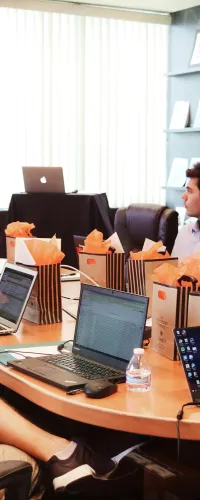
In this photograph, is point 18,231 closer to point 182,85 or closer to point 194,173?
point 194,173

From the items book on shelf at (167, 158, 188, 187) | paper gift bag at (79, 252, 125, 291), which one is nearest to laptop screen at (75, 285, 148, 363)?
paper gift bag at (79, 252, 125, 291)

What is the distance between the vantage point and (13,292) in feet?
9.45

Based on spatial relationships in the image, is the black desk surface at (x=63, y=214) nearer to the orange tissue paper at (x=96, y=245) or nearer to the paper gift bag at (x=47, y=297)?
the orange tissue paper at (x=96, y=245)

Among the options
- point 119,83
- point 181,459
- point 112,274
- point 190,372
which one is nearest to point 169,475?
point 181,459

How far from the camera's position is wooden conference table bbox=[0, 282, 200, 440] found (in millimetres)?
1854

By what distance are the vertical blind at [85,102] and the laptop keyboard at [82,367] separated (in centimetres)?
450

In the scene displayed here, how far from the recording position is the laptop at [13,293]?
2.78 m

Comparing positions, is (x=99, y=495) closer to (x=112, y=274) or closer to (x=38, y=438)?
(x=38, y=438)

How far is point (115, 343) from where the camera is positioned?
2.29m

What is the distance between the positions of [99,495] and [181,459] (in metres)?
0.25

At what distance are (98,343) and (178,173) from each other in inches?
201

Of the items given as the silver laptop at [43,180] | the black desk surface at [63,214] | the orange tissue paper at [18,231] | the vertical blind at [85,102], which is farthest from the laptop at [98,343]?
the vertical blind at [85,102]

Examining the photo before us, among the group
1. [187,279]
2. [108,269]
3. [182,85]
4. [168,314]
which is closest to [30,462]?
[168,314]

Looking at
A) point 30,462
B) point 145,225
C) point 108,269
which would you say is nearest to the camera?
point 30,462
